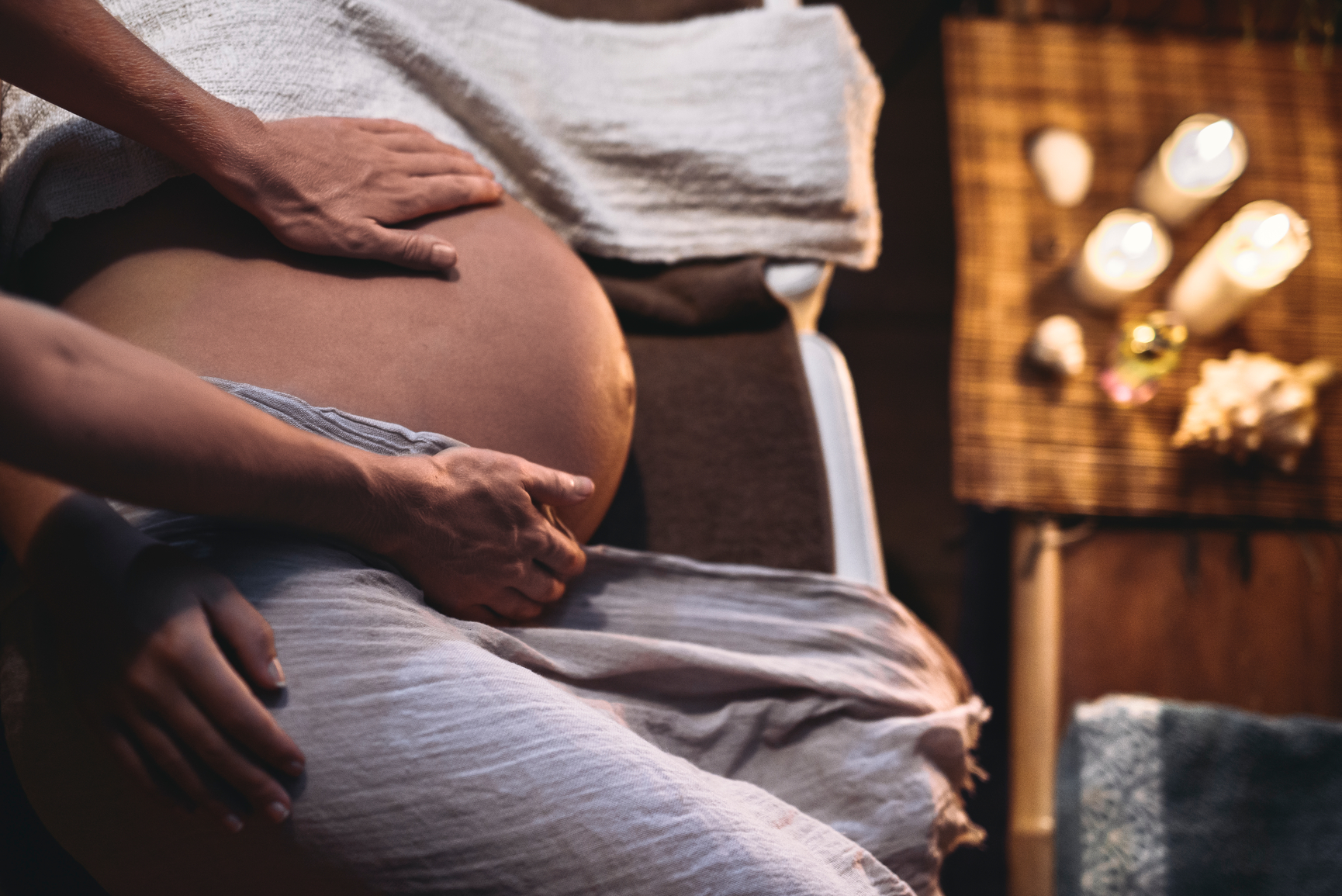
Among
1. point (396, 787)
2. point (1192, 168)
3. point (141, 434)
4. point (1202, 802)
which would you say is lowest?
point (1202, 802)

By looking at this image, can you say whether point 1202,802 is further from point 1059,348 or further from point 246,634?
point 246,634

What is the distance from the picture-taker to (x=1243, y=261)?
96 cm

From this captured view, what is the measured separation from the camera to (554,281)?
711mm

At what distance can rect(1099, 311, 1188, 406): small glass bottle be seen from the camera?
95 centimetres

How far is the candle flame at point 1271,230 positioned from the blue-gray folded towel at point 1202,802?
21.6 inches

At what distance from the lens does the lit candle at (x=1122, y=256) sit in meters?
0.98

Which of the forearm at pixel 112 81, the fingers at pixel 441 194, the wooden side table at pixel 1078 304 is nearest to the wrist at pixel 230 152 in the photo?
the forearm at pixel 112 81

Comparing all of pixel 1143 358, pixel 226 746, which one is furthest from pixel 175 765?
pixel 1143 358

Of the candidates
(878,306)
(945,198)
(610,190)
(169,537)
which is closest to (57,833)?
(169,537)

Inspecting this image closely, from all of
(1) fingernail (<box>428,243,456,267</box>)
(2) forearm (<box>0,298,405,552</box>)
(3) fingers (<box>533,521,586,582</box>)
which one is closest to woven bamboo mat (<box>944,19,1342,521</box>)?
(3) fingers (<box>533,521,586,582</box>)

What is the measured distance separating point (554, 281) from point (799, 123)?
1.21 ft

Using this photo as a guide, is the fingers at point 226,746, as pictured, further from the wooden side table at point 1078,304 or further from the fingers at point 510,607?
the wooden side table at point 1078,304

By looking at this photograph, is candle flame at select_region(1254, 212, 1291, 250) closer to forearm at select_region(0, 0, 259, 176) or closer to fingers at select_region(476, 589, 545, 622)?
fingers at select_region(476, 589, 545, 622)

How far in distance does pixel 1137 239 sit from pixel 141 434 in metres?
1.05
